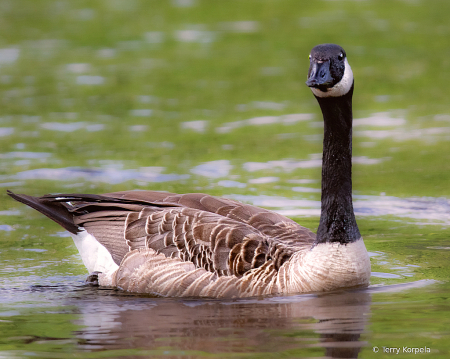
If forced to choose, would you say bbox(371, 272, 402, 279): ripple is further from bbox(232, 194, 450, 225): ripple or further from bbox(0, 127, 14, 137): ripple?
bbox(0, 127, 14, 137): ripple

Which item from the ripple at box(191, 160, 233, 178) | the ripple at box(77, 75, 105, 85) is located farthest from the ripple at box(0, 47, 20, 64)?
the ripple at box(191, 160, 233, 178)

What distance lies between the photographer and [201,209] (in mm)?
9609

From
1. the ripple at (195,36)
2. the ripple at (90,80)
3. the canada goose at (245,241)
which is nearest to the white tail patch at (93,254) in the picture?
the canada goose at (245,241)

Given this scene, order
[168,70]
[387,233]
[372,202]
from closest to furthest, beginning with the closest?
[387,233]
[372,202]
[168,70]

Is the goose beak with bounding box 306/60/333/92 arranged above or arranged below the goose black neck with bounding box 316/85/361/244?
above

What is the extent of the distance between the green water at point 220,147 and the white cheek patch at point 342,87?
Answer: 216 cm

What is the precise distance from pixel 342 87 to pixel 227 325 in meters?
2.74

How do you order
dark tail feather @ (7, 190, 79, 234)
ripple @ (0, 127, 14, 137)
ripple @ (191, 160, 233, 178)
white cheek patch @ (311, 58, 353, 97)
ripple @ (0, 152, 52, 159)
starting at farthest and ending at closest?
1. ripple @ (0, 127, 14, 137)
2. ripple @ (0, 152, 52, 159)
3. ripple @ (191, 160, 233, 178)
4. dark tail feather @ (7, 190, 79, 234)
5. white cheek patch @ (311, 58, 353, 97)

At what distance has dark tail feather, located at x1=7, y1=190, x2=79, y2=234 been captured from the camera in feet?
33.0

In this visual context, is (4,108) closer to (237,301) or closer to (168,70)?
(168,70)

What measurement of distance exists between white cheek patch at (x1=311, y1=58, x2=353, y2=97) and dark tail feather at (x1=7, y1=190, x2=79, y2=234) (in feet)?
11.7

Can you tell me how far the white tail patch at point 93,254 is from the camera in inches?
381

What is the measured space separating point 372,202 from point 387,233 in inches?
53.5

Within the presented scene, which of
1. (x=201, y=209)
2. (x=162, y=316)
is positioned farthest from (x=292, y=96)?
(x=162, y=316)
